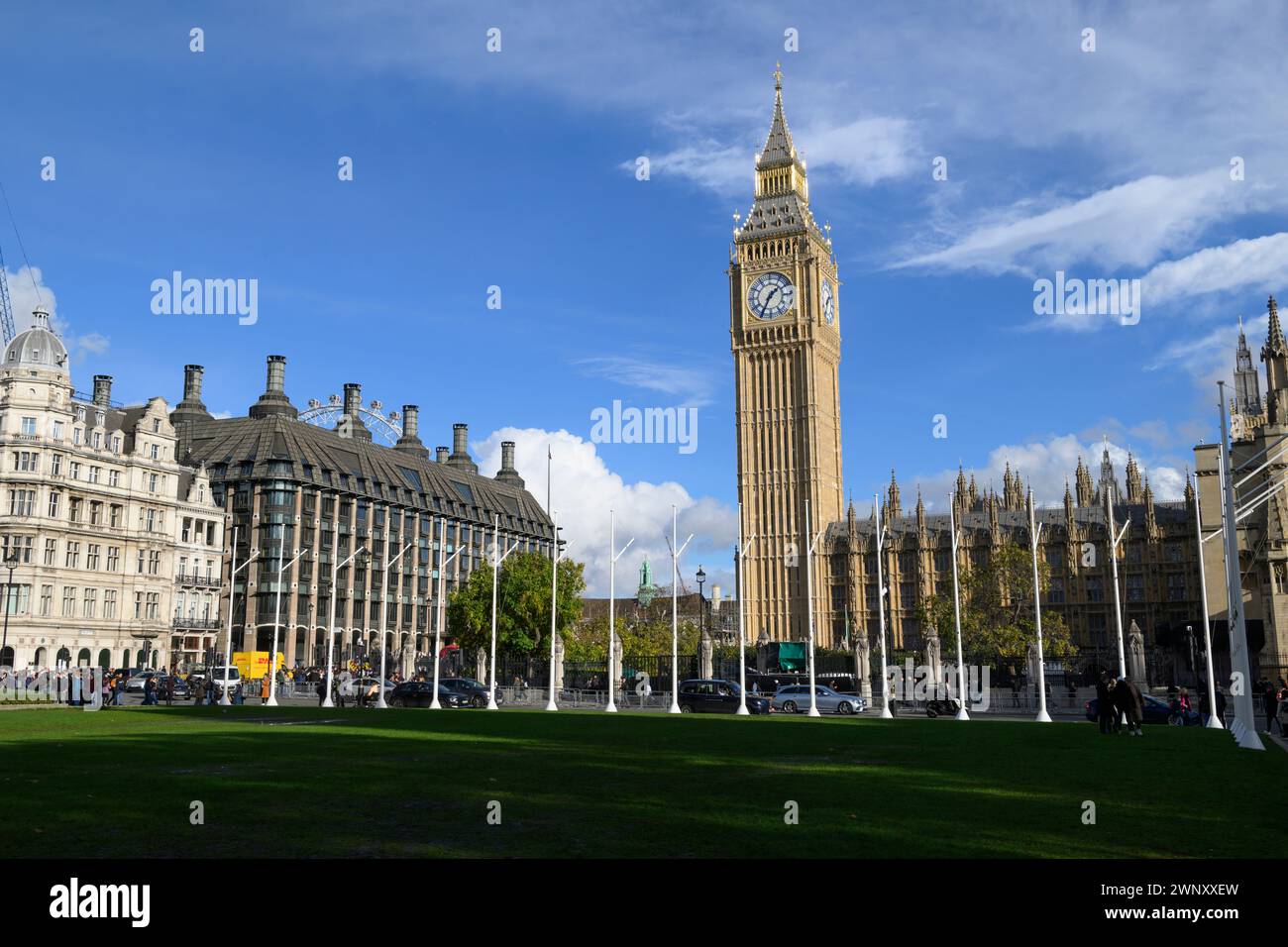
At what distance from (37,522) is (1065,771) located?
2730 inches

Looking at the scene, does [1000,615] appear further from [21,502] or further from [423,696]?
[21,502]

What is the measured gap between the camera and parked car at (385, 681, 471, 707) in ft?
176

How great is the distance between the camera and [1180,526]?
4031 inches

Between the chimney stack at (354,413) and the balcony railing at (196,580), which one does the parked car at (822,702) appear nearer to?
the balcony railing at (196,580)

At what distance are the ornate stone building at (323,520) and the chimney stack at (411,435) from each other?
7.30 metres

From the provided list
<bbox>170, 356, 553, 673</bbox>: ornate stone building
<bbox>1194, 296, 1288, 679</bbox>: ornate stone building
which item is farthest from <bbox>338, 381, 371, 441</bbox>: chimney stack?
<bbox>1194, 296, 1288, 679</bbox>: ornate stone building

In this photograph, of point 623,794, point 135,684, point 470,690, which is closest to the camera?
point 623,794

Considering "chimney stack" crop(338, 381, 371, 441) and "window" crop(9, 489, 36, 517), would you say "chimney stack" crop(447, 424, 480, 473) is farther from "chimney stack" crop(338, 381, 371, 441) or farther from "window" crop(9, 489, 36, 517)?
"window" crop(9, 489, 36, 517)

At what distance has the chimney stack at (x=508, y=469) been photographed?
479 ft

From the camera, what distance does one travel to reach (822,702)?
174 ft

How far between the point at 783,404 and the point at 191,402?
6431 centimetres

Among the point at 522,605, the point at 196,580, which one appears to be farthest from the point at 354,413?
the point at 522,605
